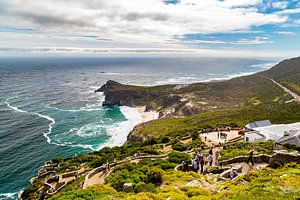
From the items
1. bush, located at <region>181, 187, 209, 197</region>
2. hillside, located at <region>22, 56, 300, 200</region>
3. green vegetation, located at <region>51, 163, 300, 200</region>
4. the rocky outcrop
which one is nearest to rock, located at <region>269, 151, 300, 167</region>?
the rocky outcrop

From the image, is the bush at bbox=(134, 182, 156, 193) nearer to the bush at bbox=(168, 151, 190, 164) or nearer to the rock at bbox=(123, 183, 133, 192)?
the rock at bbox=(123, 183, 133, 192)

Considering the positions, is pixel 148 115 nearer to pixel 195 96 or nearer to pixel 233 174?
pixel 195 96

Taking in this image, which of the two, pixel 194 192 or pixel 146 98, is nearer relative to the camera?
pixel 194 192

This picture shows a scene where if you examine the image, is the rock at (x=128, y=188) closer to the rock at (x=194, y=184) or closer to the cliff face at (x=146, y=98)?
the rock at (x=194, y=184)

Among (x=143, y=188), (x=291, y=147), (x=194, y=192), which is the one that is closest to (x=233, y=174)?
(x=194, y=192)

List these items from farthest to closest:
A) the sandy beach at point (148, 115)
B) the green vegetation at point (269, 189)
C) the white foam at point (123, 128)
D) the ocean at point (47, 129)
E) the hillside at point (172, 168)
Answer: the sandy beach at point (148, 115), the white foam at point (123, 128), the ocean at point (47, 129), the hillside at point (172, 168), the green vegetation at point (269, 189)

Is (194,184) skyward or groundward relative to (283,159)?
groundward

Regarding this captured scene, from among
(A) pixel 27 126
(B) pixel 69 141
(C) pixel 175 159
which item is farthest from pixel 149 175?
→ (A) pixel 27 126

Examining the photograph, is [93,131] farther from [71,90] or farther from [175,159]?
[71,90]

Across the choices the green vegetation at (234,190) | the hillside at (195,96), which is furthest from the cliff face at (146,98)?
the green vegetation at (234,190)
